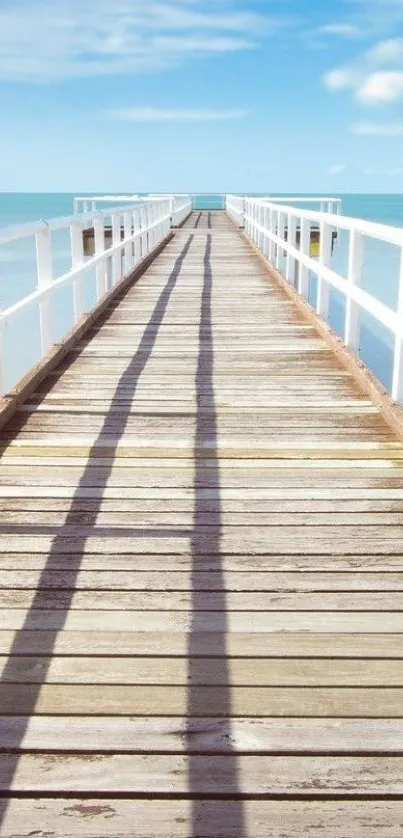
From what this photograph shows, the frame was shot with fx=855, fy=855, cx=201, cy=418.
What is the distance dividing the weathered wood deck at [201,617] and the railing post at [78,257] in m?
2.37

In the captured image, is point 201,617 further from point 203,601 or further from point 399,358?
point 399,358

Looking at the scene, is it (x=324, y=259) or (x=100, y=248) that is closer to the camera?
(x=324, y=259)

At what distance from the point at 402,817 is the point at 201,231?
25.5m

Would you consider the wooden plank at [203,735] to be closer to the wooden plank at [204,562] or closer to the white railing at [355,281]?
the wooden plank at [204,562]

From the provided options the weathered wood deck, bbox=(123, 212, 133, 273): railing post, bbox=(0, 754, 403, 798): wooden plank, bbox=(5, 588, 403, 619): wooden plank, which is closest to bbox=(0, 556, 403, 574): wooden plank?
the weathered wood deck

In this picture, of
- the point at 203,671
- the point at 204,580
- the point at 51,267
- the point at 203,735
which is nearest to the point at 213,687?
the point at 203,671

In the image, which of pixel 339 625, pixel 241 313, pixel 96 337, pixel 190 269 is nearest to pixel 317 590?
pixel 339 625

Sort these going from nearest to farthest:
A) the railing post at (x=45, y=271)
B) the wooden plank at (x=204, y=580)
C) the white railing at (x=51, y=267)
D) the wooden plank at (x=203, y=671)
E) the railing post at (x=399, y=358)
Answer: the wooden plank at (x=203, y=671) < the wooden plank at (x=204, y=580) < the railing post at (x=399, y=358) < the white railing at (x=51, y=267) < the railing post at (x=45, y=271)

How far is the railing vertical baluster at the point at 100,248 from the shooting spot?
906 cm

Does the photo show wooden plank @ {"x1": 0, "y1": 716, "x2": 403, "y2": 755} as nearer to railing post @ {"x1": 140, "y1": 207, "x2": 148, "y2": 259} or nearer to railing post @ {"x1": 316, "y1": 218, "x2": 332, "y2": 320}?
railing post @ {"x1": 316, "y1": 218, "x2": 332, "y2": 320}

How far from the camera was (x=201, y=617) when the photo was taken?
8.73 ft

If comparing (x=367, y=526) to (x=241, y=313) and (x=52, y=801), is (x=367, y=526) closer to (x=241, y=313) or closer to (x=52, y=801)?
(x=52, y=801)

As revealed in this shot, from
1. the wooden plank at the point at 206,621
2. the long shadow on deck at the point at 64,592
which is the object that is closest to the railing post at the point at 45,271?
the long shadow on deck at the point at 64,592

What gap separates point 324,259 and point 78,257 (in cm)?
218
